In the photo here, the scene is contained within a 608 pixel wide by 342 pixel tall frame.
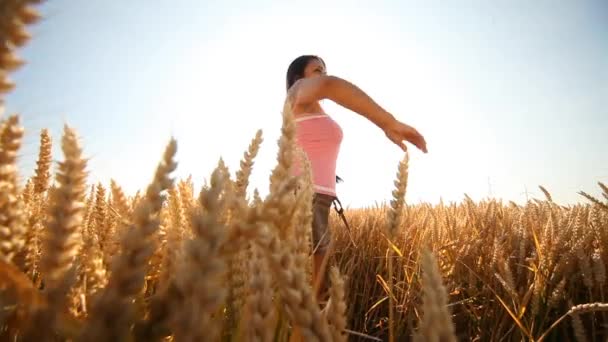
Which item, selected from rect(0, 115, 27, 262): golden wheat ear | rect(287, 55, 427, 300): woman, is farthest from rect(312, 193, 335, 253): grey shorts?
rect(0, 115, 27, 262): golden wheat ear

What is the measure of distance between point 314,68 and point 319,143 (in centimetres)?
75

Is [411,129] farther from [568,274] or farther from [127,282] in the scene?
[127,282]

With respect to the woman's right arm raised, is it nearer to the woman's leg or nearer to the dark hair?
the woman's leg

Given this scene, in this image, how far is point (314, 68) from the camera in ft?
9.68

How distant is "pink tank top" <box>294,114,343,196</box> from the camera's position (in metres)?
2.56

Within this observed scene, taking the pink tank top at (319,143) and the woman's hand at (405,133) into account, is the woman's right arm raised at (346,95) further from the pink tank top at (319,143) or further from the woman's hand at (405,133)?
the pink tank top at (319,143)

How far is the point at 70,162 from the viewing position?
367mm

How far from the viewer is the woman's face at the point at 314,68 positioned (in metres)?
2.95

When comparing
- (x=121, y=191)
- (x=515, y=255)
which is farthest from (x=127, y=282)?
(x=515, y=255)

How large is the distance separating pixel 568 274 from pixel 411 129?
0.96m

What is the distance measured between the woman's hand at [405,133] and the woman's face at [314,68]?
1.15 metres

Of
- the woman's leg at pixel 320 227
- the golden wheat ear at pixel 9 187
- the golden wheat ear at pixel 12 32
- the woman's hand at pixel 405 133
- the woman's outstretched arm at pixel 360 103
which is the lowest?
the golden wheat ear at pixel 9 187

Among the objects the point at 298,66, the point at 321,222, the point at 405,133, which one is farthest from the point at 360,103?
the point at 298,66

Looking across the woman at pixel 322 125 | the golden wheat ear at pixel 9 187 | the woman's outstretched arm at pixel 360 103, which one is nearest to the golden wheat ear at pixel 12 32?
the golden wheat ear at pixel 9 187
